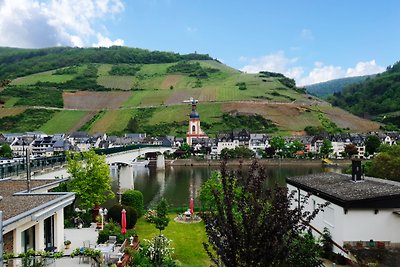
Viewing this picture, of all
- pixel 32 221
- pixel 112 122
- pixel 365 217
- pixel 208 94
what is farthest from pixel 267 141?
pixel 32 221

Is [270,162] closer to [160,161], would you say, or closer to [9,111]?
[160,161]

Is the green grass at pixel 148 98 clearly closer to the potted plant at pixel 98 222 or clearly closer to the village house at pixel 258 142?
the village house at pixel 258 142

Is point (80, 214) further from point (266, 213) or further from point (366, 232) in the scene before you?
point (266, 213)

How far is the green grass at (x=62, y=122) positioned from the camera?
476 ft

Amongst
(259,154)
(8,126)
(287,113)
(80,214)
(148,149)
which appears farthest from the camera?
(287,113)

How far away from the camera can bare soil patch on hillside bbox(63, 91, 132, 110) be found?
169125mm

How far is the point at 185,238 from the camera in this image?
27.2m

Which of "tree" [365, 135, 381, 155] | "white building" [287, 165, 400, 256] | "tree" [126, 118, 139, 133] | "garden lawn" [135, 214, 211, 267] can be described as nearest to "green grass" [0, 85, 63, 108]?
"tree" [126, 118, 139, 133]

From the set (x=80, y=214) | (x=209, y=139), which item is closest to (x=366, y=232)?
(x=80, y=214)

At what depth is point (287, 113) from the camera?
156 m

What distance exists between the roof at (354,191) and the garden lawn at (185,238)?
6.48 metres

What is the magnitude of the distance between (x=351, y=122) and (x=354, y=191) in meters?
144

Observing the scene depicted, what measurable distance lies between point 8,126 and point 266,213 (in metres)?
150

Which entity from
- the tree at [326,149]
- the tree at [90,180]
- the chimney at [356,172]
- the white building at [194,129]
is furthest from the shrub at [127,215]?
the white building at [194,129]
